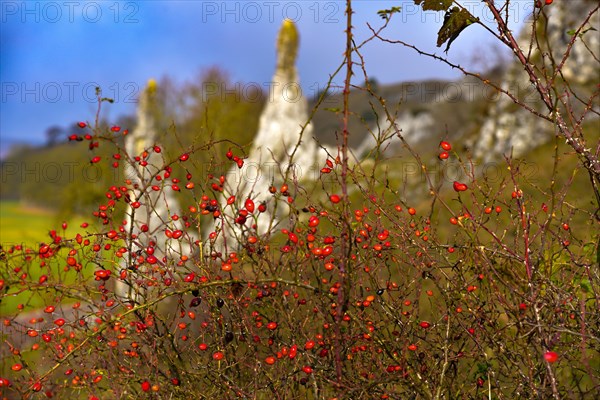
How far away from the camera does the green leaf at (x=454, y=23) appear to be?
A: 1.96 metres

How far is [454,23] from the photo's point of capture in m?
1.98

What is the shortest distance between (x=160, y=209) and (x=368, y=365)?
16076 millimetres

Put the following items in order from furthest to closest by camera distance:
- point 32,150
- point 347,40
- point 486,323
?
point 32,150, point 486,323, point 347,40

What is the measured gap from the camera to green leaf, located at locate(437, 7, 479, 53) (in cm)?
196

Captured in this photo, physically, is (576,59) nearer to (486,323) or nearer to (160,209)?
(160,209)

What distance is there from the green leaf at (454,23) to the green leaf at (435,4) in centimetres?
6

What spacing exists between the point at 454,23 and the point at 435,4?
113 millimetres

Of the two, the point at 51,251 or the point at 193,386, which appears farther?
the point at 51,251

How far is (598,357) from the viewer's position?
280cm

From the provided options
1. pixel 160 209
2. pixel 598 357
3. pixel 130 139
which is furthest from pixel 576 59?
pixel 598 357

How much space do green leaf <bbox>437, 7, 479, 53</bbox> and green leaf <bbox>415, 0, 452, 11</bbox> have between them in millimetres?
56

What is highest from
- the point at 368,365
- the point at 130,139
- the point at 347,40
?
the point at 130,139

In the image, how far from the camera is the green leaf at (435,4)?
1.92 meters

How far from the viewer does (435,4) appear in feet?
6.30
